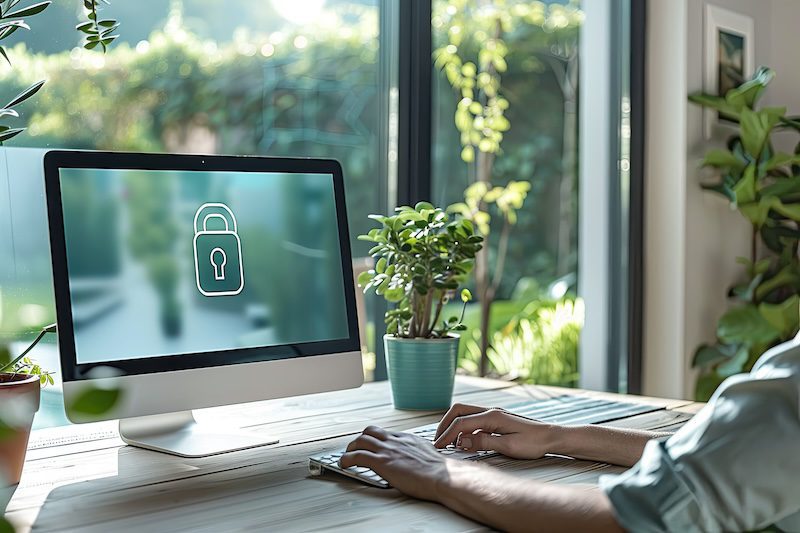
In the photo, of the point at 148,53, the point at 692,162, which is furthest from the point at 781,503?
the point at 692,162

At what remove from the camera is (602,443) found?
139cm

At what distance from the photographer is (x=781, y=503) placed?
3.01ft

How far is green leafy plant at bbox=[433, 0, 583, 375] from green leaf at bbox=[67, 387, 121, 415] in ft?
8.70

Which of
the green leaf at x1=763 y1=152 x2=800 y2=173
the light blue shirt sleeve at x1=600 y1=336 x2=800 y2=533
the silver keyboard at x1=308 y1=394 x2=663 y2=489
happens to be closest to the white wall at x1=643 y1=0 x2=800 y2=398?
the green leaf at x1=763 y1=152 x2=800 y2=173

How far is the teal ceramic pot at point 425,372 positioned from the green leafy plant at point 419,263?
48 millimetres

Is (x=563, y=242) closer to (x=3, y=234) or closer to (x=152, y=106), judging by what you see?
(x=152, y=106)

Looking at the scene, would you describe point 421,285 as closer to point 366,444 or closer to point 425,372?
point 425,372

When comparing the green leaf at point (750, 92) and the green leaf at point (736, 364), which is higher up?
the green leaf at point (750, 92)

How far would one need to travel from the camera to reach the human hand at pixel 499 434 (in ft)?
4.62

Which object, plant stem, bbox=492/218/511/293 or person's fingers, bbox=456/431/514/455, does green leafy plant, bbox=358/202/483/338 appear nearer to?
person's fingers, bbox=456/431/514/455

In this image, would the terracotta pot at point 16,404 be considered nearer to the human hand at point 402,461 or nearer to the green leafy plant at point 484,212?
the human hand at point 402,461

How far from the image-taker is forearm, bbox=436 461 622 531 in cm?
99

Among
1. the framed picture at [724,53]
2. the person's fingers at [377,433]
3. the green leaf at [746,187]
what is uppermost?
the framed picture at [724,53]

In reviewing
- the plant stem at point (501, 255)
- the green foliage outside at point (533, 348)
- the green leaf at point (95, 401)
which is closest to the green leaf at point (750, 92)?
the green foliage outside at point (533, 348)
